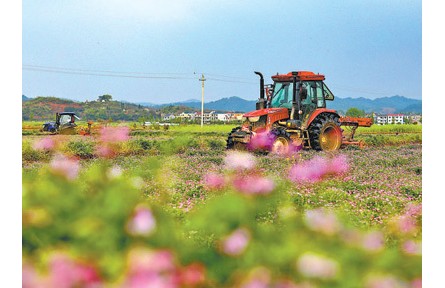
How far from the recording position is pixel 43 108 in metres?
17.6

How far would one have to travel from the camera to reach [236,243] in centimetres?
146

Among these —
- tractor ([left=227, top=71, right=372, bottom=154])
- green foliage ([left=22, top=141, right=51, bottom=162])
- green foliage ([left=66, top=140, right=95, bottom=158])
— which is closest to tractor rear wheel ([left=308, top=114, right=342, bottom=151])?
tractor ([left=227, top=71, right=372, bottom=154])

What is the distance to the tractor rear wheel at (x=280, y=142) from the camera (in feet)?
30.1

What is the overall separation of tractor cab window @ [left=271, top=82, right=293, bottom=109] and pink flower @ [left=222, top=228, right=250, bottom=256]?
8089mm

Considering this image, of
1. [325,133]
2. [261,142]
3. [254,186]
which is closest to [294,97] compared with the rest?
[261,142]

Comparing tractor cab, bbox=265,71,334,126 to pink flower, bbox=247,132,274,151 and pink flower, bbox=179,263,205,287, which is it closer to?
pink flower, bbox=247,132,274,151

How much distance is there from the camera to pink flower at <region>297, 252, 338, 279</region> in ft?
4.29

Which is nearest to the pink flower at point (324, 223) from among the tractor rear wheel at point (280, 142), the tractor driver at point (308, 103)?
the tractor rear wheel at point (280, 142)

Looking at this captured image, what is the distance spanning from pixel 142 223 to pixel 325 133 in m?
9.24

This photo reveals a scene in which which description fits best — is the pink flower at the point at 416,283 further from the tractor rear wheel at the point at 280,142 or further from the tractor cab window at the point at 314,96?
the tractor cab window at the point at 314,96

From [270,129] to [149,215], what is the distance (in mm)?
8058

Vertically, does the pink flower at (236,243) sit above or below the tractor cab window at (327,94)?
below

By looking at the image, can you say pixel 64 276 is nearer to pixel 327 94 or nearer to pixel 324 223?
pixel 324 223

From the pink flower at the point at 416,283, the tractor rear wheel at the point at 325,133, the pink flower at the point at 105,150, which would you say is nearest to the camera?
the pink flower at the point at 416,283
